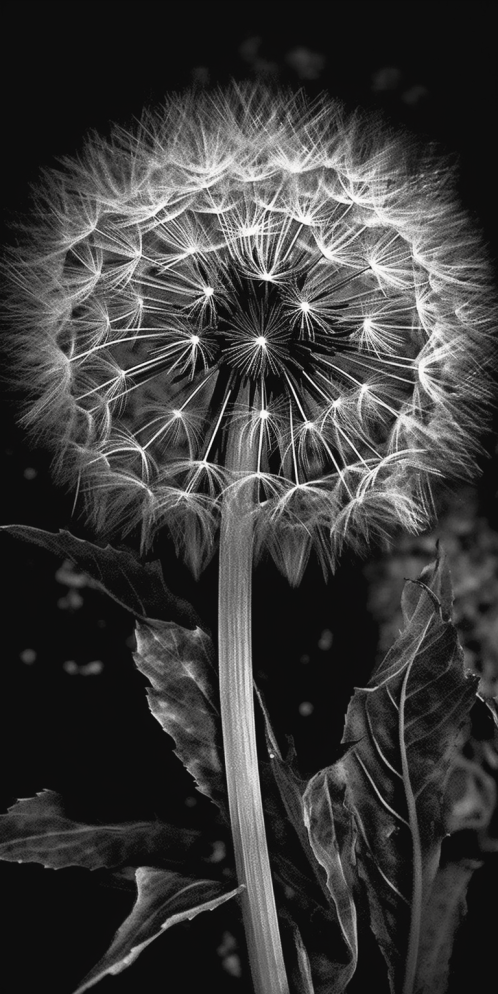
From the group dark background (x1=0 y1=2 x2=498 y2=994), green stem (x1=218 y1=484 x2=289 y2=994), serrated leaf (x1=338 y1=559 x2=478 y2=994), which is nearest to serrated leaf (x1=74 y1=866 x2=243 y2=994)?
green stem (x1=218 y1=484 x2=289 y2=994)

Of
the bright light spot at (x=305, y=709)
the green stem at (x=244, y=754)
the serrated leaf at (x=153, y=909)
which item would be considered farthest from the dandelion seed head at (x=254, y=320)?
the serrated leaf at (x=153, y=909)

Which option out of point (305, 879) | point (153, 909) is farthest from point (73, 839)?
point (305, 879)

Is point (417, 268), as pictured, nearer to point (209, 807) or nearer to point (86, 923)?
point (209, 807)

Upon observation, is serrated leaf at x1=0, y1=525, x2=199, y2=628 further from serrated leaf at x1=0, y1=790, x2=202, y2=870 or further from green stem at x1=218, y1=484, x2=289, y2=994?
serrated leaf at x1=0, y1=790, x2=202, y2=870

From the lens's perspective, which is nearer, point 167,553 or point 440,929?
point 440,929

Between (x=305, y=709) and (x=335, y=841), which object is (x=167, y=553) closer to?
(x=305, y=709)

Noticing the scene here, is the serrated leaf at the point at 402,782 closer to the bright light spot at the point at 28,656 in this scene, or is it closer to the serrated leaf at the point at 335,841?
the serrated leaf at the point at 335,841

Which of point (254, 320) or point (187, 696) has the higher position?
point (254, 320)
